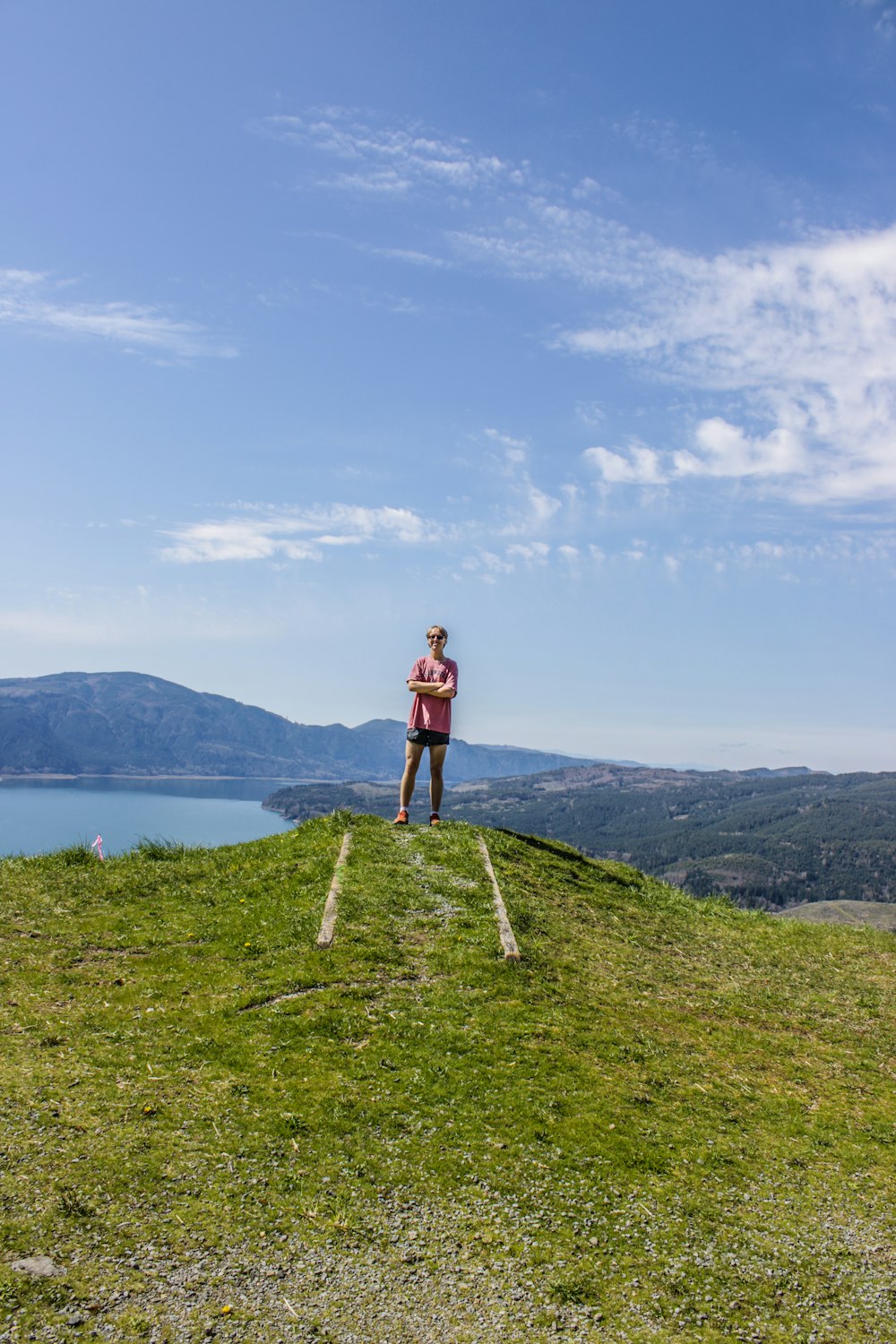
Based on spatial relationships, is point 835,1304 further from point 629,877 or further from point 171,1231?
point 629,877

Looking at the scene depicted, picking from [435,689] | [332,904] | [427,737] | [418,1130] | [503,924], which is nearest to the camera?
[418,1130]

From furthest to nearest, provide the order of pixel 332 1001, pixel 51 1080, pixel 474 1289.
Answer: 1. pixel 332 1001
2. pixel 51 1080
3. pixel 474 1289

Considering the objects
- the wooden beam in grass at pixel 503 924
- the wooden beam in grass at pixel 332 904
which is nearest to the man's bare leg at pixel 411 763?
the wooden beam in grass at pixel 332 904

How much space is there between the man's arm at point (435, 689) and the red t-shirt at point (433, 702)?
0.49 ft

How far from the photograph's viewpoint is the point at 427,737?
67.7 ft

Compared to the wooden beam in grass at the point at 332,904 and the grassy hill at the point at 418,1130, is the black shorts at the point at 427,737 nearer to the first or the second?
the wooden beam in grass at the point at 332,904

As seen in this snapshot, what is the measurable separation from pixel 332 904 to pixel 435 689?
671cm

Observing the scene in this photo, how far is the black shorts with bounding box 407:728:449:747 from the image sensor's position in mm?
20594

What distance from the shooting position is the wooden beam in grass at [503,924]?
13.8 metres

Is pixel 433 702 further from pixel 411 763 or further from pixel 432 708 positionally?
pixel 411 763

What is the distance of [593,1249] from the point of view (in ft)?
24.4

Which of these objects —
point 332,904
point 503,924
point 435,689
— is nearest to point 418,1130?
point 503,924

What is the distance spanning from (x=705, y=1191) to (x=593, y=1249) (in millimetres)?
1776

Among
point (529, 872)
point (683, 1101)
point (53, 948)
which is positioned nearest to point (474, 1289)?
point (683, 1101)
